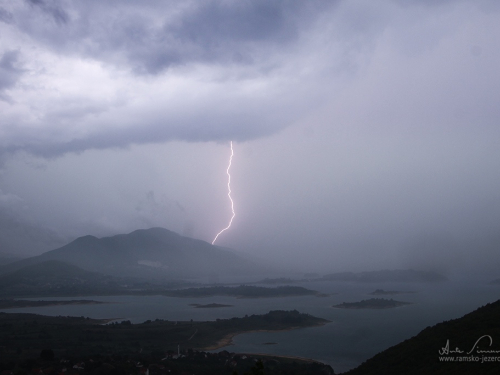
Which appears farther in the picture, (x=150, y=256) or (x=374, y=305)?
(x=150, y=256)

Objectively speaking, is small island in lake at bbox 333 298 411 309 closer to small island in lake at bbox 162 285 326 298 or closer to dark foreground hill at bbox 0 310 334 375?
dark foreground hill at bbox 0 310 334 375

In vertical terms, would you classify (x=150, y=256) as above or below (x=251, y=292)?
above

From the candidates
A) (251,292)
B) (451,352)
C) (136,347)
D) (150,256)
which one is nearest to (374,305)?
(251,292)

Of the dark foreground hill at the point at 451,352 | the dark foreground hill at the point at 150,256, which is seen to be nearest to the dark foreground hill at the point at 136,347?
the dark foreground hill at the point at 451,352

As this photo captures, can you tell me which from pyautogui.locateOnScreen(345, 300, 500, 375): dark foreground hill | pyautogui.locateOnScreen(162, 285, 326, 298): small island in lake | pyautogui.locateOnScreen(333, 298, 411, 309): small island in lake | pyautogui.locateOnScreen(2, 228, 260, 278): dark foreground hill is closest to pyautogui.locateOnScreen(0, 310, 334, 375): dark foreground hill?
pyautogui.locateOnScreen(345, 300, 500, 375): dark foreground hill

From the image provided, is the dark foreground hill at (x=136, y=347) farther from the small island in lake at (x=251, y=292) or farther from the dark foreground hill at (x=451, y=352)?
the small island in lake at (x=251, y=292)

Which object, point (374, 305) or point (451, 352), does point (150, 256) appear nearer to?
point (374, 305)
